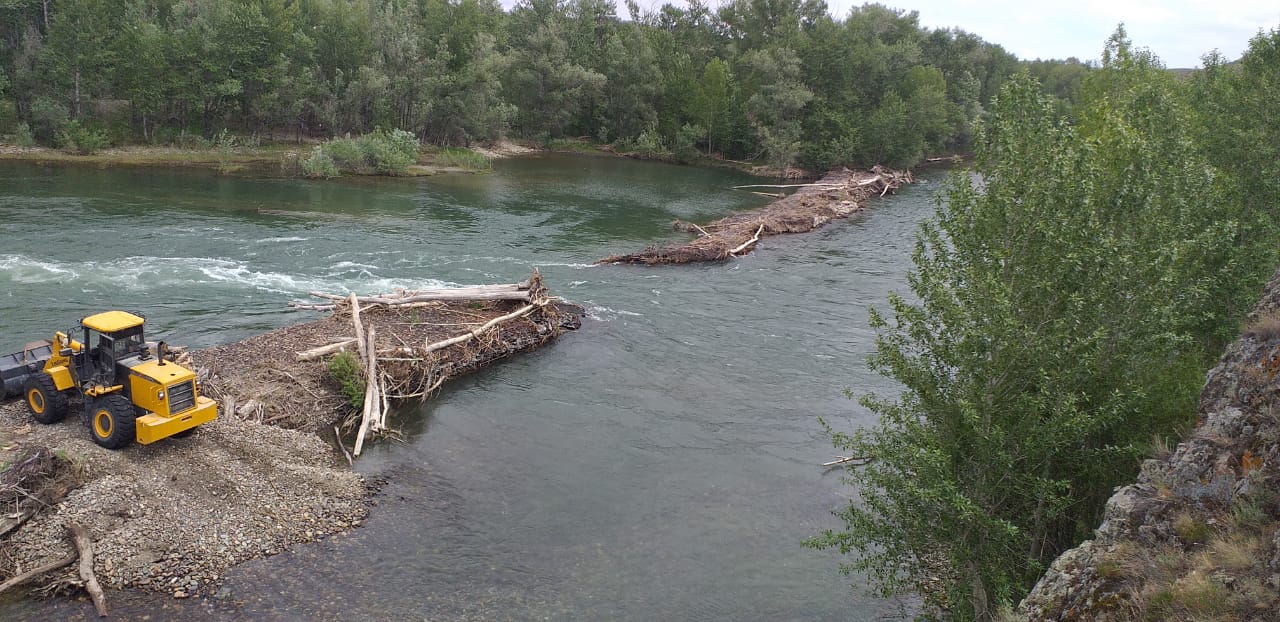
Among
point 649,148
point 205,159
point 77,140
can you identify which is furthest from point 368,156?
point 649,148

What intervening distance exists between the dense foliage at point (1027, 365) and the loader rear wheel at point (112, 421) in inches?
582

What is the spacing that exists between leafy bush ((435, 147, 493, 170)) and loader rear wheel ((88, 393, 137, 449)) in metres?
63.2

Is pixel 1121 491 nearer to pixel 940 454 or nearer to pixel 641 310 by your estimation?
pixel 940 454

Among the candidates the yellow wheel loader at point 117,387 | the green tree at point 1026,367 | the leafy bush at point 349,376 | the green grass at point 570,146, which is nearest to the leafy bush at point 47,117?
the green grass at point 570,146

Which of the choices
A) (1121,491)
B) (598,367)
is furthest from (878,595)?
(598,367)

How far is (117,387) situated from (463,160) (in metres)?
65.7

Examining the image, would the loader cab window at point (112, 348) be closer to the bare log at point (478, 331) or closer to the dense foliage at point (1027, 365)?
the bare log at point (478, 331)

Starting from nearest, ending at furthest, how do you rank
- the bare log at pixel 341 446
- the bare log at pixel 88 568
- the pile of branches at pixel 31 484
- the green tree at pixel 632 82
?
1. the bare log at pixel 88 568
2. the pile of branches at pixel 31 484
3. the bare log at pixel 341 446
4. the green tree at pixel 632 82

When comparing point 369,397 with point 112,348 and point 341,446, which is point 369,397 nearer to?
point 341,446

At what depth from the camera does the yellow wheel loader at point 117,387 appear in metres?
17.5

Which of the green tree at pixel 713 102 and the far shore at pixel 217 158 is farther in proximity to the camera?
the green tree at pixel 713 102

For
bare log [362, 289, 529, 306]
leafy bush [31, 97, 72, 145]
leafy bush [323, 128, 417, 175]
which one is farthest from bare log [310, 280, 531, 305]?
leafy bush [31, 97, 72, 145]

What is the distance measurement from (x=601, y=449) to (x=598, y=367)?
6129 mm

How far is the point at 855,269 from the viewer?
45.6m
